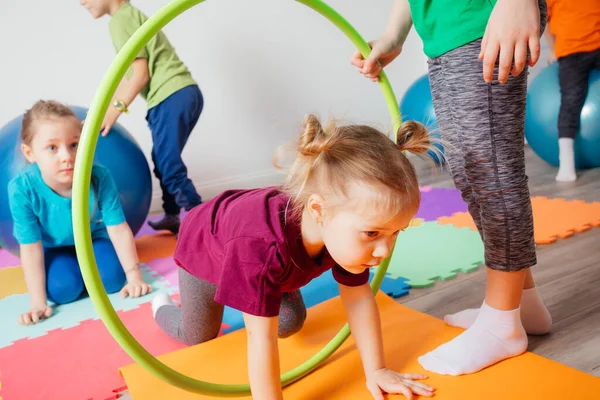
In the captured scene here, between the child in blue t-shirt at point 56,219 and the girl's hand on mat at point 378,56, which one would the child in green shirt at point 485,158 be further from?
the child in blue t-shirt at point 56,219

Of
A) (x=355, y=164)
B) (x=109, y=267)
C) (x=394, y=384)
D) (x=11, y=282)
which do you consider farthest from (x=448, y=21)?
(x=11, y=282)

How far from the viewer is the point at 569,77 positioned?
8.39 ft

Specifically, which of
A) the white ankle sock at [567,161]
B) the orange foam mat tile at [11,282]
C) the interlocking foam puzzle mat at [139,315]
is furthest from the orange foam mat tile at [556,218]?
the orange foam mat tile at [11,282]

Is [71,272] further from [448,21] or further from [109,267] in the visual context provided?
[448,21]

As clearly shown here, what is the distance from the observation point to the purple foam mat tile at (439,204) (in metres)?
2.27

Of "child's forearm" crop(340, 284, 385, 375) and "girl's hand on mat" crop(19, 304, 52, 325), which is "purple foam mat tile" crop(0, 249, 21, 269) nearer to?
"girl's hand on mat" crop(19, 304, 52, 325)

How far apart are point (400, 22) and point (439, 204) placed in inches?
51.6

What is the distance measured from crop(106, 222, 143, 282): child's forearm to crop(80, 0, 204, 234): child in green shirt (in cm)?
49

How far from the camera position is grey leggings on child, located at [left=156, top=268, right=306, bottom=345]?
4.05 feet

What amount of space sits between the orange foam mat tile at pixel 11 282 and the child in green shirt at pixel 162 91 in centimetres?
64

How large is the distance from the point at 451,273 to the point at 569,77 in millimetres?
1495

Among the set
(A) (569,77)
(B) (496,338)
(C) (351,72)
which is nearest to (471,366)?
(B) (496,338)

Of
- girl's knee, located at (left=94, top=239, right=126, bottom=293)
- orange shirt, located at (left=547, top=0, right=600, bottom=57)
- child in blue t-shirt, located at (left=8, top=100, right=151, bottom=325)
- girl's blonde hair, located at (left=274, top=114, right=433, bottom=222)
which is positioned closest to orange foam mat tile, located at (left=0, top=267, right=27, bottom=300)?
child in blue t-shirt, located at (left=8, top=100, right=151, bottom=325)

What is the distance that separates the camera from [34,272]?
5.38 feet
